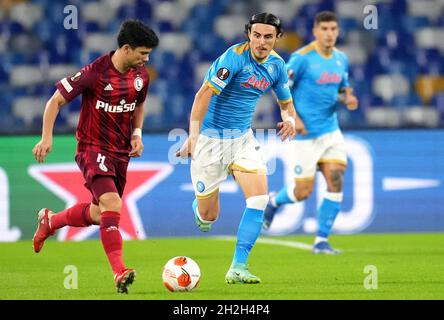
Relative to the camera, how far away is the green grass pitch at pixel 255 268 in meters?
7.00

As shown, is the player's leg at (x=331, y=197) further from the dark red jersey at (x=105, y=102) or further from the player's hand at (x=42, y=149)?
the player's hand at (x=42, y=149)

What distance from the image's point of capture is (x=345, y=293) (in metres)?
6.97

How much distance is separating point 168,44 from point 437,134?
16.6 ft

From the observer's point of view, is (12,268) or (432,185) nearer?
(12,268)

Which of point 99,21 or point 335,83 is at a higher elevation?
point 99,21

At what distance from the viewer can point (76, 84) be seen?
7.38 metres

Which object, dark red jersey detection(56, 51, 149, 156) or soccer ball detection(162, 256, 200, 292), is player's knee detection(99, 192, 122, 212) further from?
soccer ball detection(162, 256, 200, 292)

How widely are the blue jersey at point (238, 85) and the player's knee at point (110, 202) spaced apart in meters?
1.15

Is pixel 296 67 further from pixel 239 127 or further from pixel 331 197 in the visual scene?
pixel 239 127

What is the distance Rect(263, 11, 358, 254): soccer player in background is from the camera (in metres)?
10.7

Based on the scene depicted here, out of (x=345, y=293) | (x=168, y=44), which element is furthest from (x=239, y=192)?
(x=345, y=293)

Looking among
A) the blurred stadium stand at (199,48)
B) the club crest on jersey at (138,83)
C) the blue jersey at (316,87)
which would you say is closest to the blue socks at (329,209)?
the blue jersey at (316,87)
